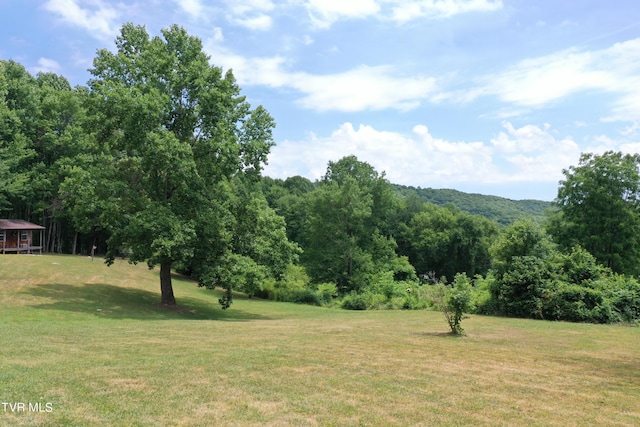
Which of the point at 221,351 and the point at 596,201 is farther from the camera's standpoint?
the point at 596,201

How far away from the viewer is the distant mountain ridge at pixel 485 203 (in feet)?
376

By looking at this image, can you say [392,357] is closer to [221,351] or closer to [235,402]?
[221,351]

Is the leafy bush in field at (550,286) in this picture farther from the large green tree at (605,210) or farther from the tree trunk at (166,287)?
the tree trunk at (166,287)

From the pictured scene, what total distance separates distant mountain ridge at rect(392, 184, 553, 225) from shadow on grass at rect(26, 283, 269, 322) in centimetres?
8818

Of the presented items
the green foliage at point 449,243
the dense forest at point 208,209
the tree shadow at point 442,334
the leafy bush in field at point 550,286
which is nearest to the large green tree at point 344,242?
the dense forest at point 208,209

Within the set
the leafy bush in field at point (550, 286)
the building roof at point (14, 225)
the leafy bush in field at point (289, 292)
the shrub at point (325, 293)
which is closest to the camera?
the leafy bush in field at point (550, 286)

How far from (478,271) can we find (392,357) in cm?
6140

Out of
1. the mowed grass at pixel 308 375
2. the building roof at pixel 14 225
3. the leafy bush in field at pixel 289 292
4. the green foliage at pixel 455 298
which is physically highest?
the building roof at pixel 14 225

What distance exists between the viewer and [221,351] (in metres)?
11.8

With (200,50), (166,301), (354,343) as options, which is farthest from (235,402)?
(200,50)

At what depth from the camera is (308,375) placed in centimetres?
931

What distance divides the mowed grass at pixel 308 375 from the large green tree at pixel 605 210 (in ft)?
81.2

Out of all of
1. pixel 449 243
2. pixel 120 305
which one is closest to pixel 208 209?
pixel 120 305

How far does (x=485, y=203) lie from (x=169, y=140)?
114 m
